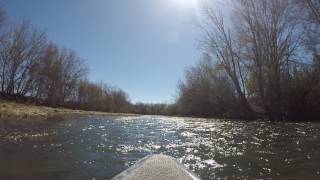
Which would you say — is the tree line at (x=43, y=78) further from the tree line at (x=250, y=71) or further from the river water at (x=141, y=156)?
the river water at (x=141, y=156)

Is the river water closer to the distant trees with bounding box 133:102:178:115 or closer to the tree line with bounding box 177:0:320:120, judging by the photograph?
the tree line with bounding box 177:0:320:120

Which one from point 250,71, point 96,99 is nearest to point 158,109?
point 96,99

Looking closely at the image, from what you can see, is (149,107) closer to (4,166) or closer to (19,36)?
(19,36)

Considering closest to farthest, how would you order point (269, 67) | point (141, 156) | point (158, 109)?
point (141, 156) → point (269, 67) → point (158, 109)

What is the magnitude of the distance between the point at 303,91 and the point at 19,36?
3023cm

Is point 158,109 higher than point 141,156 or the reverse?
higher

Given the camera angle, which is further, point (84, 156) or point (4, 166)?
point (84, 156)

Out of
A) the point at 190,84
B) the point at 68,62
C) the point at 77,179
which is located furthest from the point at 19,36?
the point at 77,179

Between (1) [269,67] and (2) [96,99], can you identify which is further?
(2) [96,99]

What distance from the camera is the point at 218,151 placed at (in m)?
10.7

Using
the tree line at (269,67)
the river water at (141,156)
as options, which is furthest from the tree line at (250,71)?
the river water at (141,156)

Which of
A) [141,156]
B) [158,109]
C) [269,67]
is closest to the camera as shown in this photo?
[141,156]

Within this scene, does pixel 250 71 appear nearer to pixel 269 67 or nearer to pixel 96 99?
A: pixel 269 67

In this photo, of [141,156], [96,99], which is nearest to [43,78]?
[96,99]
